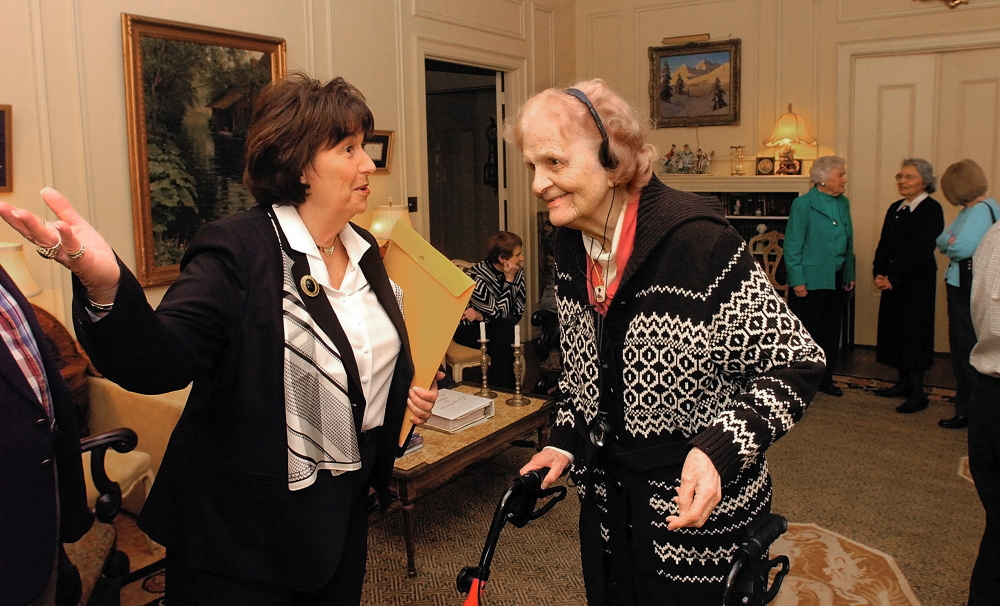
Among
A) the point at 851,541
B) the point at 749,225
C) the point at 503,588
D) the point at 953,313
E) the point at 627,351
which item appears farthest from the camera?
the point at 749,225

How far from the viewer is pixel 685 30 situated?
7695 millimetres

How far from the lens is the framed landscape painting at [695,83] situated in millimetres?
7488

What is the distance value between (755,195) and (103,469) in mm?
6222

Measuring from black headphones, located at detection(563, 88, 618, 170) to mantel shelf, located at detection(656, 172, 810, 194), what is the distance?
5.50 m

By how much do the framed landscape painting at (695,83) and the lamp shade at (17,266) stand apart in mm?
5600

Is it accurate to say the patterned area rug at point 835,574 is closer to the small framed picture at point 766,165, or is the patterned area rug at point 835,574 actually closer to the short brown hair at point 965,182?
the short brown hair at point 965,182

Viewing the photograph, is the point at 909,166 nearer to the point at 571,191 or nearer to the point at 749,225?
the point at 749,225

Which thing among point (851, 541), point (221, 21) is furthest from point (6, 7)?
point (851, 541)

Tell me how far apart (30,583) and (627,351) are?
1320mm

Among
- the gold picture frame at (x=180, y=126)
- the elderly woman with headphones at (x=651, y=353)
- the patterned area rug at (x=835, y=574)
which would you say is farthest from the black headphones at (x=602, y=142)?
the gold picture frame at (x=180, y=126)

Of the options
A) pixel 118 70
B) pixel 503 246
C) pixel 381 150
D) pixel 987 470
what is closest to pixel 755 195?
pixel 503 246

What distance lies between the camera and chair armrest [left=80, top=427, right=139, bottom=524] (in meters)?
2.37

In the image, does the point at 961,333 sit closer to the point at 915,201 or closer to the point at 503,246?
the point at 915,201

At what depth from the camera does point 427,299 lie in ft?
5.91
